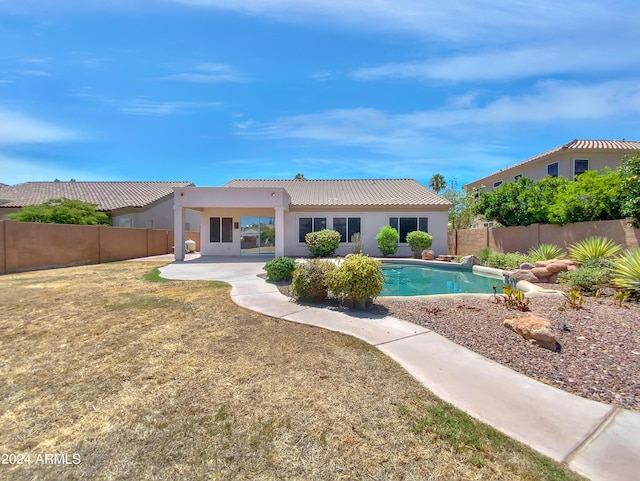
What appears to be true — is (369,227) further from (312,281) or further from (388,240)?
(312,281)

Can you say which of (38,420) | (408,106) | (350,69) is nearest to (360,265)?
(38,420)

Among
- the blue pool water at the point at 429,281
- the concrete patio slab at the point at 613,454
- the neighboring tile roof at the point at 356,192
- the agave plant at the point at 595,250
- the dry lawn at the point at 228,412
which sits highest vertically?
the neighboring tile roof at the point at 356,192

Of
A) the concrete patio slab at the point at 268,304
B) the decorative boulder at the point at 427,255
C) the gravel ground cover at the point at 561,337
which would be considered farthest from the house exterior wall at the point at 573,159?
the concrete patio slab at the point at 268,304

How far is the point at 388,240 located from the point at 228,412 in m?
16.6

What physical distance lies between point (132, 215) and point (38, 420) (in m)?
26.0

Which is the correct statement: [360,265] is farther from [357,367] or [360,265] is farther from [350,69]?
[350,69]

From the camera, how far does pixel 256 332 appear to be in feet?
17.0

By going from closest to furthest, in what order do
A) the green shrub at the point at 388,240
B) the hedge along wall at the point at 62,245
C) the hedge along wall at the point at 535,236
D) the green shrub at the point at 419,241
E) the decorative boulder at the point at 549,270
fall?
the decorative boulder at the point at 549,270 < the hedge along wall at the point at 535,236 < the hedge along wall at the point at 62,245 < the green shrub at the point at 419,241 < the green shrub at the point at 388,240

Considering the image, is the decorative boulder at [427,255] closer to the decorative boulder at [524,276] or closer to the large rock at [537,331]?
the decorative boulder at [524,276]

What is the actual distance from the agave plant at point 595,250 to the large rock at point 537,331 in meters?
7.20

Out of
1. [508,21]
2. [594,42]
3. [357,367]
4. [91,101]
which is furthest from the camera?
[91,101]

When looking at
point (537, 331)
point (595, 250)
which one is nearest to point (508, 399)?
point (537, 331)

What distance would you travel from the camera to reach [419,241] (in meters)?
18.5

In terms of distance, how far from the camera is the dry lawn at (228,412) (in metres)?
2.25
